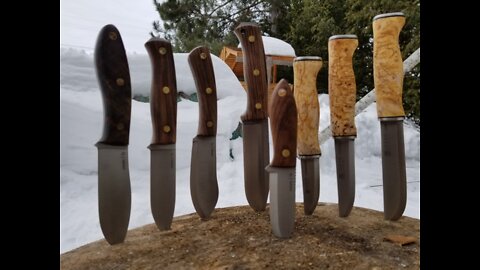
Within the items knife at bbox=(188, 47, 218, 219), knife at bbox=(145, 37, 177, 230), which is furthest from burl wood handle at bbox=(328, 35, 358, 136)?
knife at bbox=(145, 37, 177, 230)

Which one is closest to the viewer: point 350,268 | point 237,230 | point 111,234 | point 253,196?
point 350,268

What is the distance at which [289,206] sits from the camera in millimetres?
948

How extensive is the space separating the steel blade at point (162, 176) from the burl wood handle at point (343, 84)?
1.68 ft

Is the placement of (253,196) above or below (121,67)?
below

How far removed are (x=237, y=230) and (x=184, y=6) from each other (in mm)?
4518

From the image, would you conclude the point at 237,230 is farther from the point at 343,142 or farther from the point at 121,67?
the point at 121,67

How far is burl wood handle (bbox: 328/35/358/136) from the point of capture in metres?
1.11

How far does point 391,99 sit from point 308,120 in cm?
25

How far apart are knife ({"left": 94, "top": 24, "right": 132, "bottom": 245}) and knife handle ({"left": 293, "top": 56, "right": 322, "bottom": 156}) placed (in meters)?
0.52

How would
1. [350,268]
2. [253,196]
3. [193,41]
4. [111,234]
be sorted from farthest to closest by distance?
1. [193,41]
2. [253,196]
3. [111,234]
4. [350,268]

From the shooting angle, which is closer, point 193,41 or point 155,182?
point 155,182

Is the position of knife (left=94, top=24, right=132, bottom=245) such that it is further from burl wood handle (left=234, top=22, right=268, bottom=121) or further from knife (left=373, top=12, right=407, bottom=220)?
knife (left=373, top=12, right=407, bottom=220)

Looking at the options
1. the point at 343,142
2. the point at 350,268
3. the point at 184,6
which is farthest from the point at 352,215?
the point at 184,6

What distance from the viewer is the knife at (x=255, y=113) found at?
110 centimetres
